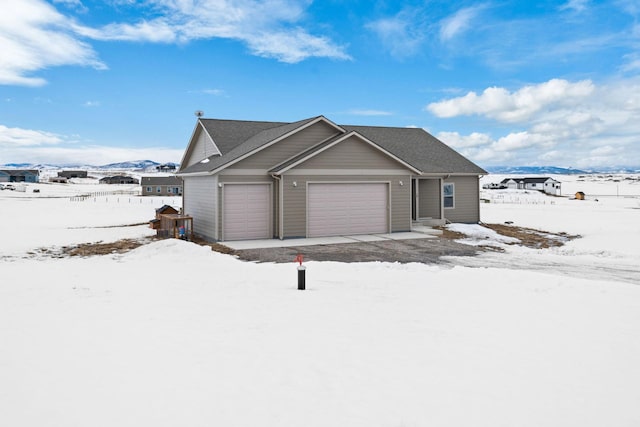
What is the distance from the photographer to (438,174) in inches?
892

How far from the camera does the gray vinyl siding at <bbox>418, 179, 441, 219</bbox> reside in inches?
914

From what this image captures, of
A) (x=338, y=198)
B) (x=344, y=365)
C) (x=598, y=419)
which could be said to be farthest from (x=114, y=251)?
(x=598, y=419)

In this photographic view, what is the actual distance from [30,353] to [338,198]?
14.2m

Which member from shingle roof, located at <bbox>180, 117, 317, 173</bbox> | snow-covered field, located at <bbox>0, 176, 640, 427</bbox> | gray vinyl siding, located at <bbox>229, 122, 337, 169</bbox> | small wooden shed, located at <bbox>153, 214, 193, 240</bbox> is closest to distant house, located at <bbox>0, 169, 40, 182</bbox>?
shingle roof, located at <bbox>180, 117, 317, 173</bbox>

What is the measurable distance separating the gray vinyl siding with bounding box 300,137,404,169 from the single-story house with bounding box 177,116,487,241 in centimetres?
4

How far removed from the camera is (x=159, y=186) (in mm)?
84750

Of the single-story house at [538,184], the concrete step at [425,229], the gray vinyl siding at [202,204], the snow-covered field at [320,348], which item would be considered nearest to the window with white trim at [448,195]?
the concrete step at [425,229]

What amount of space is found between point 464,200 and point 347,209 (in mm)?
7889

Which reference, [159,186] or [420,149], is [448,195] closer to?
[420,149]

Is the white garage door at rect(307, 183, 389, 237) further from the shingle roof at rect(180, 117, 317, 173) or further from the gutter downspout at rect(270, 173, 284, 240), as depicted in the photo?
the shingle roof at rect(180, 117, 317, 173)

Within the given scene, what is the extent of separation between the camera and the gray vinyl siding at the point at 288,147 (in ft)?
58.6

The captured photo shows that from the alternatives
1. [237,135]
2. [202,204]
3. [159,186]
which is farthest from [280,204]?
[159,186]

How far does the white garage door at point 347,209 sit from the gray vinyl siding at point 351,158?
790mm

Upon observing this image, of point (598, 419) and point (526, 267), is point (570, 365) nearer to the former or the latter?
point (598, 419)
